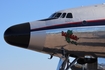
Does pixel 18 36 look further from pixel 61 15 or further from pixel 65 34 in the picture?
pixel 61 15

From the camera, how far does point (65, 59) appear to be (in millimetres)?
20703

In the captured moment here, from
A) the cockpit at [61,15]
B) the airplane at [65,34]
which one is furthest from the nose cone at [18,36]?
the cockpit at [61,15]

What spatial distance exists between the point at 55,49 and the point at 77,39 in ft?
4.46

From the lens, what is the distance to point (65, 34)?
64.0ft

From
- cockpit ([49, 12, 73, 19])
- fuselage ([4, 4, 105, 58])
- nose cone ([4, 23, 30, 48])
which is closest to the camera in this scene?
nose cone ([4, 23, 30, 48])

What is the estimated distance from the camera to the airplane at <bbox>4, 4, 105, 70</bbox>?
63.1 feet

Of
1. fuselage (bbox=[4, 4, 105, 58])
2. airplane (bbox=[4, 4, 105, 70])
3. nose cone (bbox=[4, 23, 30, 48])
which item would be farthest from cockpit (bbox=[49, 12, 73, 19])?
nose cone (bbox=[4, 23, 30, 48])

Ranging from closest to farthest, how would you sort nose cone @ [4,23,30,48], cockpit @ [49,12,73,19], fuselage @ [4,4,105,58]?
nose cone @ [4,23,30,48], fuselage @ [4,4,105,58], cockpit @ [49,12,73,19]

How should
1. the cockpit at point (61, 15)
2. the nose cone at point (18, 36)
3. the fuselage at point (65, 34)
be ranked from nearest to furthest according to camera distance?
the nose cone at point (18, 36) → the fuselage at point (65, 34) → the cockpit at point (61, 15)

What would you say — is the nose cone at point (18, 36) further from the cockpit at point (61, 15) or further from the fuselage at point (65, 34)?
the cockpit at point (61, 15)

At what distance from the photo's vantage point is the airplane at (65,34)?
757 inches

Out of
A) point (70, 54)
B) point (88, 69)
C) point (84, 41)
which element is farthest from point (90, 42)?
point (88, 69)

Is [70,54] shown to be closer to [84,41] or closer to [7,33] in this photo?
[84,41]

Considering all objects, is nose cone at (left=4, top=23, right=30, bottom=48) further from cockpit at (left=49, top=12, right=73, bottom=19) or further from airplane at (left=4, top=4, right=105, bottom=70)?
cockpit at (left=49, top=12, right=73, bottom=19)
